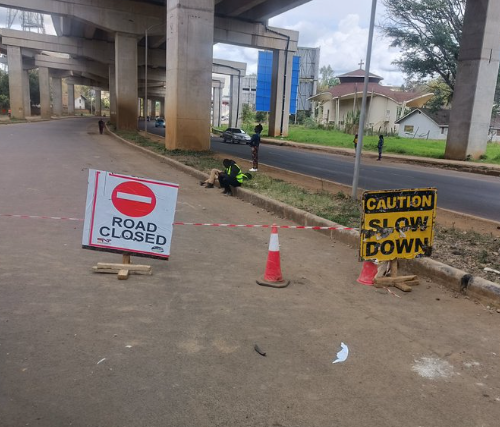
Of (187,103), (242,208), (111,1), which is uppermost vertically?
(111,1)

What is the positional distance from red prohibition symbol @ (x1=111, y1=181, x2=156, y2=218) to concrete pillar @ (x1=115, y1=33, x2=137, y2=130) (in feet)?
114

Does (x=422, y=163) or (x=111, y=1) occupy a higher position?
(x=111, y=1)

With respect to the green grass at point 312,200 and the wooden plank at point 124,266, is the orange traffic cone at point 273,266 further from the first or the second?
the green grass at point 312,200

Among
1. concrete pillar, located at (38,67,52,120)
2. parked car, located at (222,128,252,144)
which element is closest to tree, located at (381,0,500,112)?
parked car, located at (222,128,252,144)

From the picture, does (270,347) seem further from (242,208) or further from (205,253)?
(242,208)

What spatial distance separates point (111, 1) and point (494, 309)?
35216mm

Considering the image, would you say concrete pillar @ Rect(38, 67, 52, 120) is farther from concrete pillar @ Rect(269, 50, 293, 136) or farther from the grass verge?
the grass verge

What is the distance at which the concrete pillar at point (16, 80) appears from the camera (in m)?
57.0

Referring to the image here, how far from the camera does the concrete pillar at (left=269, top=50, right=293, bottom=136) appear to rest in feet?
144

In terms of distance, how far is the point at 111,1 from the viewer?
109 feet

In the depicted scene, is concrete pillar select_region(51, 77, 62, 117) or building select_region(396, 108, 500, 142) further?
concrete pillar select_region(51, 77, 62, 117)

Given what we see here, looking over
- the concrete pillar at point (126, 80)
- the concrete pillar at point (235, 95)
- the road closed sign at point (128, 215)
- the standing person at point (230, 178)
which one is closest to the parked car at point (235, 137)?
the concrete pillar at point (126, 80)

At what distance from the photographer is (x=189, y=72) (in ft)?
68.6

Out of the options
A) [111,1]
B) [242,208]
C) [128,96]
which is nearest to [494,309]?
[242,208]
